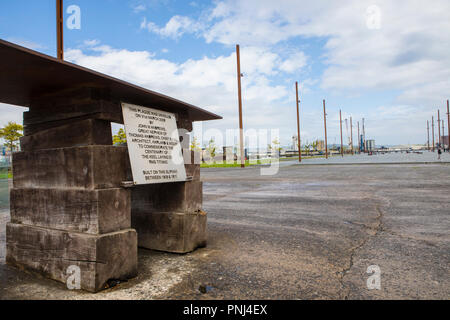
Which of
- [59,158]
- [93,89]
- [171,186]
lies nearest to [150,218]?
[171,186]

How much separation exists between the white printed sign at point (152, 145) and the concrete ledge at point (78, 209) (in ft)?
1.07

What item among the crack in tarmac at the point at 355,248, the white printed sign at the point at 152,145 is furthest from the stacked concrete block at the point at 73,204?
the crack in tarmac at the point at 355,248

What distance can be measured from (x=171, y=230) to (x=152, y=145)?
1130 mm

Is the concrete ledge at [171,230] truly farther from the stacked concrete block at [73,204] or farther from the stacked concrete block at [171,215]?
the stacked concrete block at [73,204]

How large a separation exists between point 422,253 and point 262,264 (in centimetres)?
197

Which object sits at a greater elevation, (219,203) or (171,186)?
(171,186)

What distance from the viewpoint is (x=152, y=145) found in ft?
11.3

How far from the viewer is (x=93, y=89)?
118 inches

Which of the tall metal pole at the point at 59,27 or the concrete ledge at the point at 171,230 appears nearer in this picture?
the concrete ledge at the point at 171,230

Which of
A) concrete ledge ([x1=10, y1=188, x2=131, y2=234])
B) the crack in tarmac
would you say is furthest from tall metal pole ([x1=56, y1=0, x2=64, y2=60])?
the crack in tarmac

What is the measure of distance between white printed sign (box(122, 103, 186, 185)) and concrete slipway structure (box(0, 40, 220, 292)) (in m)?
0.11

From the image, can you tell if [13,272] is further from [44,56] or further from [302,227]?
[302,227]

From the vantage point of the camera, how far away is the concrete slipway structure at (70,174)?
272 cm

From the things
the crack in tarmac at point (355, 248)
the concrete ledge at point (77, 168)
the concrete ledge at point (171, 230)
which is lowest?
the crack in tarmac at point (355, 248)
